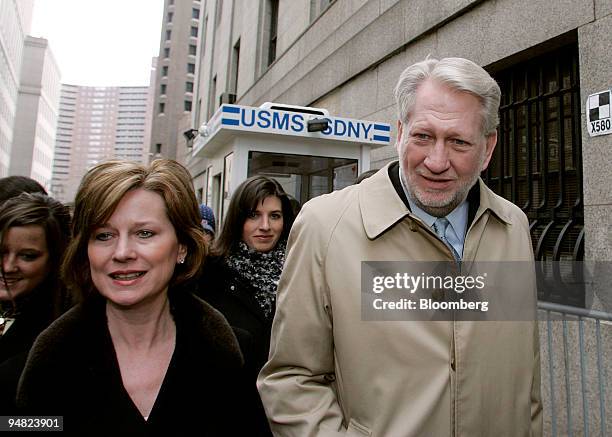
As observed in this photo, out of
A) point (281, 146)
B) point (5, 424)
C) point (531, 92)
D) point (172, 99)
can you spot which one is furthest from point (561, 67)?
point (172, 99)

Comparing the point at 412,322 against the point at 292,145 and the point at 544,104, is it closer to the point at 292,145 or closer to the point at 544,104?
the point at 544,104

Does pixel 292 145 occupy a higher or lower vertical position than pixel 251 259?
higher

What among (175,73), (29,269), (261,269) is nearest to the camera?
(29,269)

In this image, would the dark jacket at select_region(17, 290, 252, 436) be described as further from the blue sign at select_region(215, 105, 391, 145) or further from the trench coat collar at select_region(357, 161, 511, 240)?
the blue sign at select_region(215, 105, 391, 145)

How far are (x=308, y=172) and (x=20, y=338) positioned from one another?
396 cm

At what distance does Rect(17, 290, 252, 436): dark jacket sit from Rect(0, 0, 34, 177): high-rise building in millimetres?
81354

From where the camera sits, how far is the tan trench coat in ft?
4.18

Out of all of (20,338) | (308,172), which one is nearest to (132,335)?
(20,338)

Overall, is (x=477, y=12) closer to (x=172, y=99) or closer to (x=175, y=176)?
(x=175, y=176)

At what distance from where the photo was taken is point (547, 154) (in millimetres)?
4066

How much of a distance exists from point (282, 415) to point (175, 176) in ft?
2.95

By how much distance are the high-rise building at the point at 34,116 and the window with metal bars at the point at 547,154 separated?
10396 centimetres

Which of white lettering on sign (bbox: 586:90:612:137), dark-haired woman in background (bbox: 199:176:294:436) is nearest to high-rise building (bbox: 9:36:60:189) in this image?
dark-haired woman in background (bbox: 199:176:294:436)

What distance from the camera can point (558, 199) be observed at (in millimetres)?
3910
